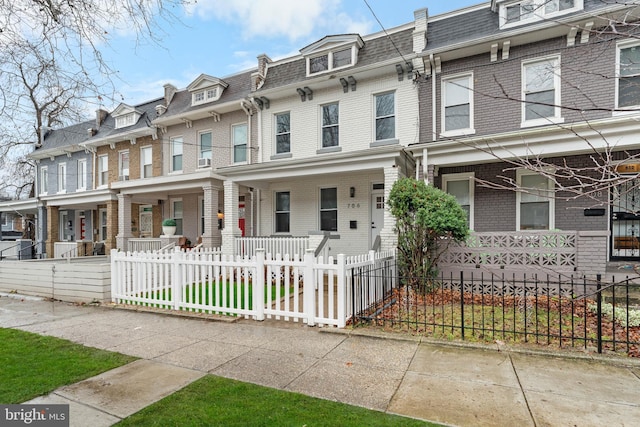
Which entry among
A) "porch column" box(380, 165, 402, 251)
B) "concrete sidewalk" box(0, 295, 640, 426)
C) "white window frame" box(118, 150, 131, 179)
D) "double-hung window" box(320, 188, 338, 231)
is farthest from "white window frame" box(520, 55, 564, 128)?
"white window frame" box(118, 150, 131, 179)

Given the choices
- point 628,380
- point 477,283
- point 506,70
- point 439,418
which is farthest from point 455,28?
point 439,418

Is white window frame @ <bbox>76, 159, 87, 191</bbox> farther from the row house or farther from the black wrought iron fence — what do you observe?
the black wrought iron fence

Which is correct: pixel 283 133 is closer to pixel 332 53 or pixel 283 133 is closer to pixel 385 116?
pixel 332 53

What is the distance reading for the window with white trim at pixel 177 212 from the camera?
A: 1565cm

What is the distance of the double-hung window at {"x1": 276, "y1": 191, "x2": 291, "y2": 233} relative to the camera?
12938 mm

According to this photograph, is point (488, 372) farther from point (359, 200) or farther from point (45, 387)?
point (359, 200)

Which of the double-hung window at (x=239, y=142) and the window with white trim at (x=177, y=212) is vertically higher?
the double-hung window at (x=239, y=142)

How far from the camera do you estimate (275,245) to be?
10664 mm

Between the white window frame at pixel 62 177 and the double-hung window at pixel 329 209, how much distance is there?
16.0 m

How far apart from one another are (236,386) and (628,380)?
423 centimetres

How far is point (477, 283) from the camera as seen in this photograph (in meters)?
8.03

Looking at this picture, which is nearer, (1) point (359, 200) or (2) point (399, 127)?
(2) point (399, 127)

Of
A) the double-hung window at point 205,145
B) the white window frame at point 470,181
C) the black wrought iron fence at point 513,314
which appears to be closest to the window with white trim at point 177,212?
the double-hung window at point 205,145

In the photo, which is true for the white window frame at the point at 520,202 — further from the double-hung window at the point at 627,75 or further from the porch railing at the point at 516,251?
the double-hung window at the point at 627,75
